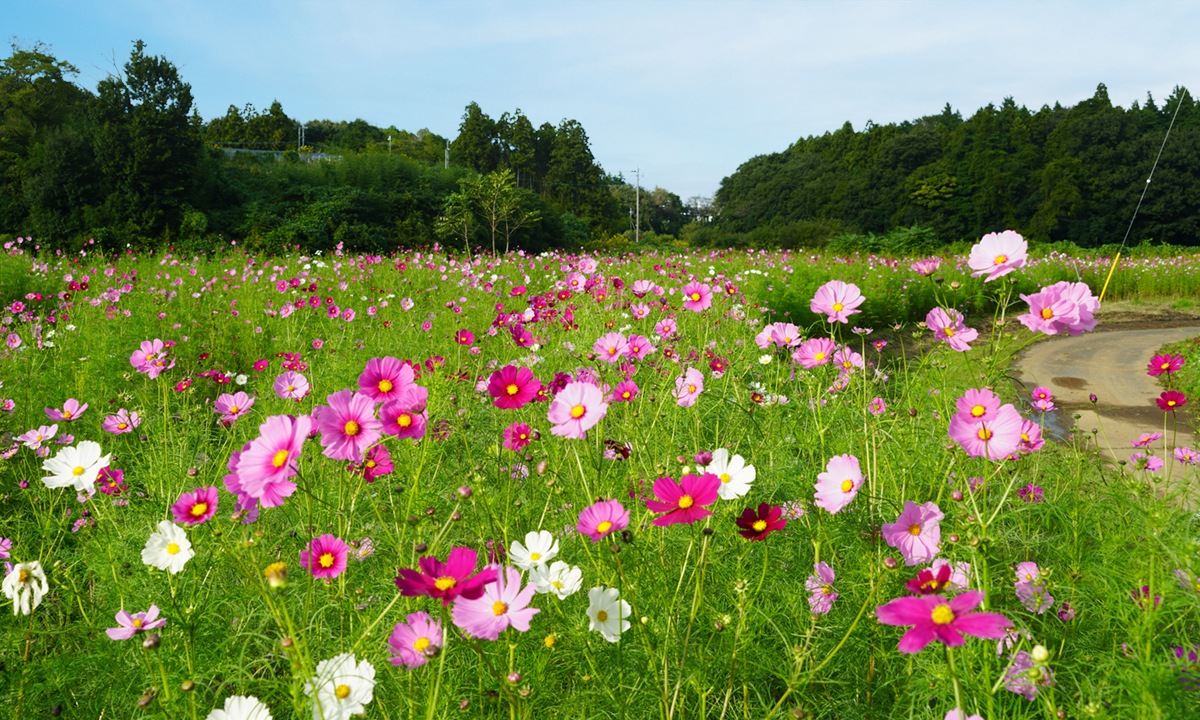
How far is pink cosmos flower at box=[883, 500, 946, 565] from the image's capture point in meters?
0.89

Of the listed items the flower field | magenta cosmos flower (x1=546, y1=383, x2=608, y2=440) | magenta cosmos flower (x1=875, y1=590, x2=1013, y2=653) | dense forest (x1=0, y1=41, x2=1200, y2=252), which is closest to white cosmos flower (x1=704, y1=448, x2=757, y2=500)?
the flower field

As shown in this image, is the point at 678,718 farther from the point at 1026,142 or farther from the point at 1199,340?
the point at 1026,142

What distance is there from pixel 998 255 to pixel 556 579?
92 centimetres

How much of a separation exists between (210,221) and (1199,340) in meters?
16.4

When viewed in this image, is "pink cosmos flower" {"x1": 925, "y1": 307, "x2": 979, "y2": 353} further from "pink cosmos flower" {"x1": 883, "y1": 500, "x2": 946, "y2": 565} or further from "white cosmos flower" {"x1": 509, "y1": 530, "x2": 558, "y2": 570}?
"white cosmos flower" {"x1": 509, "y1": 530, "x2": 558, "y2": 570}

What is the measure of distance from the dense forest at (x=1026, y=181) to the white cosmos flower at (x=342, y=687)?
22895 mm

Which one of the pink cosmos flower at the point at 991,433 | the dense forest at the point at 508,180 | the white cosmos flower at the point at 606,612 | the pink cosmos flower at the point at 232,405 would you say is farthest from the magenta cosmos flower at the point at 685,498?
the dense forest at the point at 508,180

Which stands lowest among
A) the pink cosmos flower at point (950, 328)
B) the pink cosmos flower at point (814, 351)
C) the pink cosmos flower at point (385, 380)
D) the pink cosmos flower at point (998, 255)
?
the pink cosmos flower at point (814, 351)

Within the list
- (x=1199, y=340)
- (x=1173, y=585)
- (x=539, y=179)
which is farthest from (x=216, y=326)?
(x=539, y=179)

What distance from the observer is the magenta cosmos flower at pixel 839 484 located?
956 mm

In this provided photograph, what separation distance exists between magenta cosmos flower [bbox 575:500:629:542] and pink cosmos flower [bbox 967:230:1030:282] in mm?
705

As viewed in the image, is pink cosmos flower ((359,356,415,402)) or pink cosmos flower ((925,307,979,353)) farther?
pink cosmos flower ((925,307,979,353))

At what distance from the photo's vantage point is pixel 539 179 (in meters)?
33.4

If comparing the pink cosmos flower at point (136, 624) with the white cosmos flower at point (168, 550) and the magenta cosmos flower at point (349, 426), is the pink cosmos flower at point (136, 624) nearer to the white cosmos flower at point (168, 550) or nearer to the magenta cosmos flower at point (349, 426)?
the white cosmos flower at point (168, 550)
